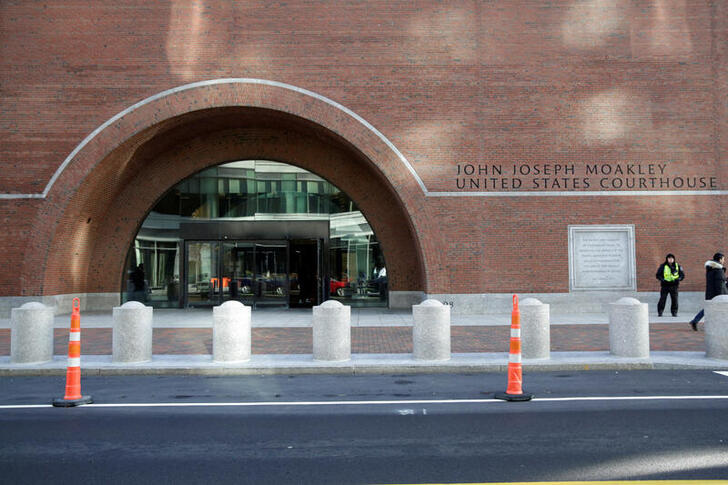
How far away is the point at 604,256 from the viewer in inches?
734

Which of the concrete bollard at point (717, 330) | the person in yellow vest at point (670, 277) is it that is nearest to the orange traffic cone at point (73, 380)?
the concrete bollard at point (717, 330)

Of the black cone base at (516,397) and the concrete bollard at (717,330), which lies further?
the concrete bollard at (717,330)

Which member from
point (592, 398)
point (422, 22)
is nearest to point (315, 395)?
point (592, 398)

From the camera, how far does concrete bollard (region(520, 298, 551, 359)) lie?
983 centimetres

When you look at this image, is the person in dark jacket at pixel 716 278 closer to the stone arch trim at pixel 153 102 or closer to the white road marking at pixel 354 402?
the white road marking at pixel 354 402

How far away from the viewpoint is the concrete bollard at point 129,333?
9719 millimetres

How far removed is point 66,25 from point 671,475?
20078 millimetres

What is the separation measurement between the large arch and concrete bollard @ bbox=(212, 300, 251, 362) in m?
9.48

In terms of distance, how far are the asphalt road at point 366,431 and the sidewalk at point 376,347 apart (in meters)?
0.72

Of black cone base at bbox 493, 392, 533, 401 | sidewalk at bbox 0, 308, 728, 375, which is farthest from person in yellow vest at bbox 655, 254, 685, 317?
black cone base at bbox 493, 392, 533, 401

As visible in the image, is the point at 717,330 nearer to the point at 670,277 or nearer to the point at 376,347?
the point at 376,347

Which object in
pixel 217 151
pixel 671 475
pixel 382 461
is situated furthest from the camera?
pixel 217 151

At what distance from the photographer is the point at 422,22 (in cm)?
1878

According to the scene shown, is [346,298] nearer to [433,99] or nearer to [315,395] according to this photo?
[433,99]
